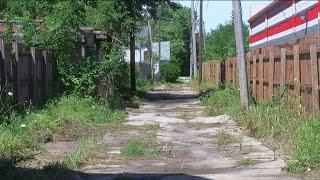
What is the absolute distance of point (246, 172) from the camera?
855cm

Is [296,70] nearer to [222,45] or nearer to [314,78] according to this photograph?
[314,78]

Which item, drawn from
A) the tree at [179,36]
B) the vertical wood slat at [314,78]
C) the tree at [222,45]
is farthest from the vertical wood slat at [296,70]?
the tree at [179,36]

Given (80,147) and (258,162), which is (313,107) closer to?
(258,162)

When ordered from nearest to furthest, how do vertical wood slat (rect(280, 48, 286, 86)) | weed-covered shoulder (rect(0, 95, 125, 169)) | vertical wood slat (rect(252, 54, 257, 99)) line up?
1. weed-covered shoulder (rect(0, 95, 125, 169))
2. vertical wood slat (rect(280, 48, 286, 86))
3. vertical wood slat (rect(252, 54, 257, 99))

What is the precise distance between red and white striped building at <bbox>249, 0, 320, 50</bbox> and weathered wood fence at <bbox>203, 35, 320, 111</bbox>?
3.60m

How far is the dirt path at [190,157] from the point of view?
8555 mm

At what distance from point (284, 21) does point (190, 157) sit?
1916 centimetres

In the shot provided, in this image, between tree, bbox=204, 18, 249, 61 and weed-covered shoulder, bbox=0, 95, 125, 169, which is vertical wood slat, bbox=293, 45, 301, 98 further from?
tree, bbox=204, 18, 249, 61

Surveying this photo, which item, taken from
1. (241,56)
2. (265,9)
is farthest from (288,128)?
(265,9)

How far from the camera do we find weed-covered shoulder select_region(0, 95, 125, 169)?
978cm

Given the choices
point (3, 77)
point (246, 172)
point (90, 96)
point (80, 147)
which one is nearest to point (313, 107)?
point (246, 172)

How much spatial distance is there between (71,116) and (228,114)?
4.68m

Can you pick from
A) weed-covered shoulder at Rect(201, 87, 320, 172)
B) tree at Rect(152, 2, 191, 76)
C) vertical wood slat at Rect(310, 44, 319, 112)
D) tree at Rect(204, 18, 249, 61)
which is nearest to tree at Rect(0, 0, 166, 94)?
weed-covered shoulder at Rect(201, 87, 320, 172)

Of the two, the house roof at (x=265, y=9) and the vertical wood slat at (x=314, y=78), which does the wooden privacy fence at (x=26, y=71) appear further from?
the house roof at (x=265, y=9)
